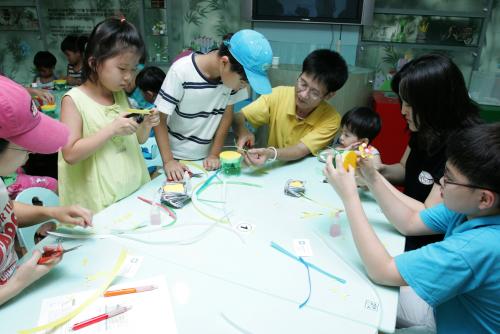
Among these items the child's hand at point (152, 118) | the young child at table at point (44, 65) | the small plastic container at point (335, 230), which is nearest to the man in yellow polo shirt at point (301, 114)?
the child's hand at point (152, 118)

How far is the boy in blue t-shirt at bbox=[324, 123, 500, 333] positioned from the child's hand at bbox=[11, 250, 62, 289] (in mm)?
860

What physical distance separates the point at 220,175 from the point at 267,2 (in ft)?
8.89

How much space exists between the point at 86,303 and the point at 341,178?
82 cm

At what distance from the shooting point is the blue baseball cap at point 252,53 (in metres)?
1.46

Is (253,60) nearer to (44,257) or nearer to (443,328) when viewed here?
(44,257)

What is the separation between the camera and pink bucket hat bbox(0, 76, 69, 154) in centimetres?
81

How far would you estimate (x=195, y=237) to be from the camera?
1.14m

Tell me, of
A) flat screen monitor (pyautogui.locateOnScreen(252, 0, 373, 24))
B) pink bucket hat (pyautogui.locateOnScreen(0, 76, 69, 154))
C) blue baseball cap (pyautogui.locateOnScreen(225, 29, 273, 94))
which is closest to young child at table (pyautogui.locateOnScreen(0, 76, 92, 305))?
pink bucket hat (pyautogui.locateOnScreen(0, 76, 69, 154))

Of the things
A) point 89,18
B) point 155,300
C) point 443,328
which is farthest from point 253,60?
point 89,18

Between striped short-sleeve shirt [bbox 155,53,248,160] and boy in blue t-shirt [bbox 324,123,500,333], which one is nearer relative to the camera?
boy in blue t-shirt [bbox 324,123,500,333]

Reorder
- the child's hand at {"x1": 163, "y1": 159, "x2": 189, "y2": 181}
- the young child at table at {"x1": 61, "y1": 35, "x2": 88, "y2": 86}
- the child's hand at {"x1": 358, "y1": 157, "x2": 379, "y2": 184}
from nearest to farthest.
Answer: the child's hand at {"x1": 358, "y1": 157, "x2": 379, "y2": 184}, the child's hand at {"x1": 163, "y1": 159, "x2": 189, "y2": 181}, the young child at table at {"x1": 61, "y1": 35, "x2": 88, "y2": 86}

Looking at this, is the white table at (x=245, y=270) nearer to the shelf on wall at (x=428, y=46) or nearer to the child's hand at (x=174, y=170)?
the child's hand at (x=174, y=170)

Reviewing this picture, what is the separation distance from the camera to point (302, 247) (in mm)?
1127

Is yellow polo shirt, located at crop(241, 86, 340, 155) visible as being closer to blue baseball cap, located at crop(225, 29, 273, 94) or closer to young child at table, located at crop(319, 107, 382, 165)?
young child at table, located at crop(319, 107, 382, 165)
